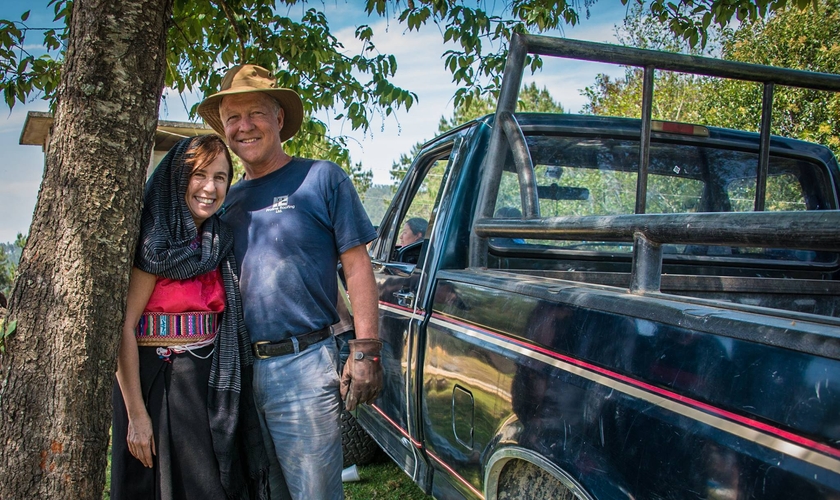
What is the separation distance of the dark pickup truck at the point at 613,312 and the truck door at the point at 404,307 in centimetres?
1

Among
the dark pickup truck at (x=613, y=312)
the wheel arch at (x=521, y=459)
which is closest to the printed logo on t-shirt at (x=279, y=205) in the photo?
the dark pickup truck at (x=613, y=312)

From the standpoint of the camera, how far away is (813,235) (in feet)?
4.12

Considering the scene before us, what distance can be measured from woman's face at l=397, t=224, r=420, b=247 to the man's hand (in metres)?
1.72

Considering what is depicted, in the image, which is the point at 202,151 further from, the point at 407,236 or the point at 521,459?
the point at 407,236

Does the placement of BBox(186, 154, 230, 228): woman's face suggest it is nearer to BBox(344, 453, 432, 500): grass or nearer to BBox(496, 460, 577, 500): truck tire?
BBox(496, 460, 577, 500): truck tire

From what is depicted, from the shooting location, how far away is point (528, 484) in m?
2.06

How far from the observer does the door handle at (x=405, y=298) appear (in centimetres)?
297

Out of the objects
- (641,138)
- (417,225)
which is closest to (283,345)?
(641,138)

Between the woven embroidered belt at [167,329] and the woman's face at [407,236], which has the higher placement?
the woman's face at [407,236]

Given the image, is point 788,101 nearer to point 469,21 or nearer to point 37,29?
point 469,21

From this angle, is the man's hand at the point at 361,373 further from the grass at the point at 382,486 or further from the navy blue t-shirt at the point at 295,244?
the grass at the point at 382,486

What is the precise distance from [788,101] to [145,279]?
30.1 feet

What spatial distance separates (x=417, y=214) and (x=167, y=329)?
6.87ft

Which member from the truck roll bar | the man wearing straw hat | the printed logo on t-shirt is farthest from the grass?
the printed logo on t-shirt
